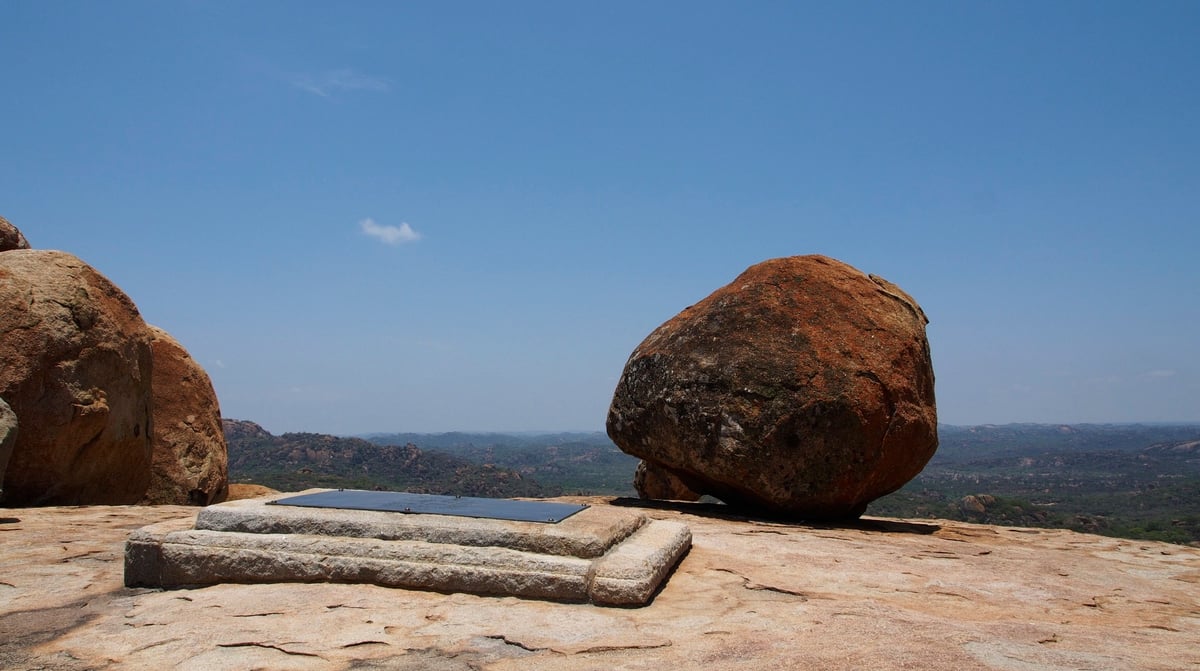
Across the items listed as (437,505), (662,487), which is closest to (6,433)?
(437,505)

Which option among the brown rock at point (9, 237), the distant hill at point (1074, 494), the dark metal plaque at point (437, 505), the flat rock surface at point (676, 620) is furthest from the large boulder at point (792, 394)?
the brown rock at point (9, 237)

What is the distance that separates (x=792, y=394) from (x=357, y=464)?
111 feet

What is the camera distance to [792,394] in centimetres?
820

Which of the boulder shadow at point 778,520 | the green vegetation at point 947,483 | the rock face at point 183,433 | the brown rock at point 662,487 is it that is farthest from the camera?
→ the green vegetation at point 947,483

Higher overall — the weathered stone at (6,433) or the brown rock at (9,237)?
the brown rock at (9,237)

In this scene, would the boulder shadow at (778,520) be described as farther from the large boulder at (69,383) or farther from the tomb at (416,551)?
the large boulder at (69,383)

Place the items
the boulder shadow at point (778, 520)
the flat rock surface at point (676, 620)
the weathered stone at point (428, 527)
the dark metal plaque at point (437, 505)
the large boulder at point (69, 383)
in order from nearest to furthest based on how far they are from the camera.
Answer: the flat rock surface at point (676, 620), the weathered stone at point (428, 527), the dark metal plaque at point (437, 505), the large boulder at point (69, 383), the boulder shadow at point (778, 520)

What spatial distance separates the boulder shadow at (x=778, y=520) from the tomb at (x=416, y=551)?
119 inches

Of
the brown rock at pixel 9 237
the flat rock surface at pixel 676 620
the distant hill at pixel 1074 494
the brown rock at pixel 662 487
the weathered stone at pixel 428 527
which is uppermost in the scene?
Answer: the brown rock at pixel 9 237

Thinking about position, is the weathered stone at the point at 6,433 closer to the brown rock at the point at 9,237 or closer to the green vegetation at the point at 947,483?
the brown rock at the point at 9,237

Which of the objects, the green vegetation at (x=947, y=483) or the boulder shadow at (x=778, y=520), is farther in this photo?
the green vegetation at (x=947, y=483)

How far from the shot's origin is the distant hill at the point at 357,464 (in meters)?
31.8

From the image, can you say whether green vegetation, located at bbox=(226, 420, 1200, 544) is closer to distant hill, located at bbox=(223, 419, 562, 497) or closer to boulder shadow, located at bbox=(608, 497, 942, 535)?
distant hill, located at bbox=(223, 419, 562, 497)

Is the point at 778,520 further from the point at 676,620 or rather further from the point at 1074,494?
the point at 1074,494
